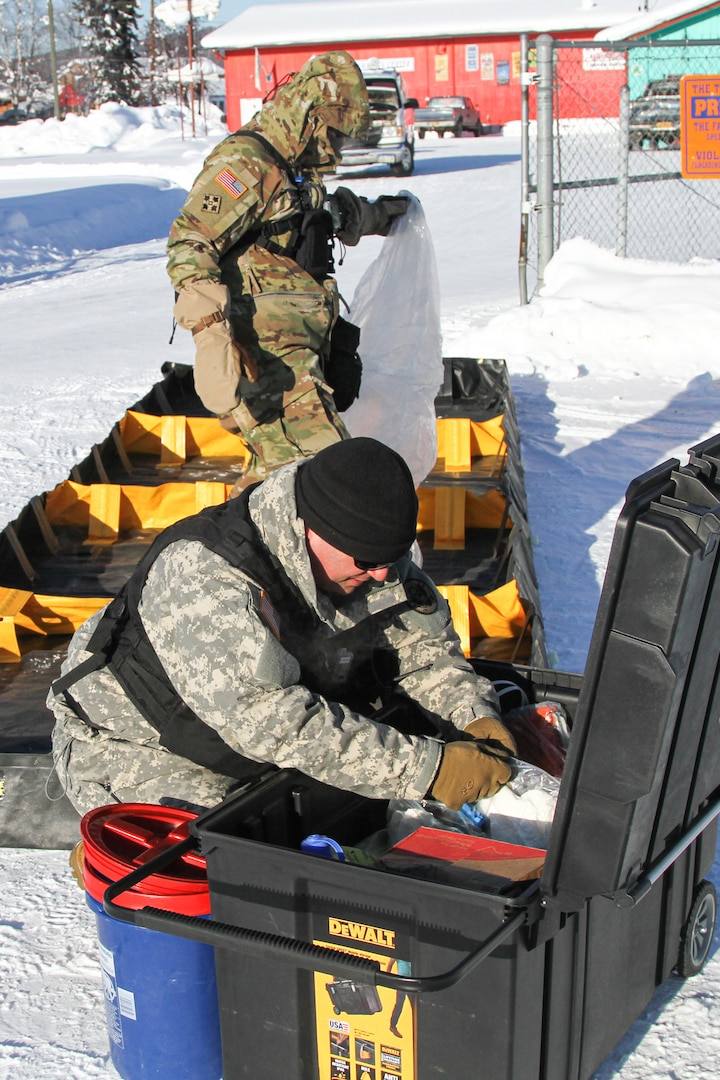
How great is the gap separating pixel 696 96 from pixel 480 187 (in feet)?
33.8

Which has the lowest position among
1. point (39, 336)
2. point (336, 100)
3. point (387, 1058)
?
point (387, 1058)

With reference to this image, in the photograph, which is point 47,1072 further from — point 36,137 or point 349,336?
point 36,137

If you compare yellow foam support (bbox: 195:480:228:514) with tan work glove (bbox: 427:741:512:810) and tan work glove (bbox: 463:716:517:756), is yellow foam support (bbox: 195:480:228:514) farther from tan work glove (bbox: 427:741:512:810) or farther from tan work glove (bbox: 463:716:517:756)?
tan work glove (bbox: 427:741:512:810)

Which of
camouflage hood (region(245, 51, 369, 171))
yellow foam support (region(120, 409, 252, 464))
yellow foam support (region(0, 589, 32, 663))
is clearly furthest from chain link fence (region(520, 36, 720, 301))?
yellow foam support (region(0, 589, 32, 663))

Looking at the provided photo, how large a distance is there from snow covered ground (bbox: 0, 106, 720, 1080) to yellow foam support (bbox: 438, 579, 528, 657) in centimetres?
22

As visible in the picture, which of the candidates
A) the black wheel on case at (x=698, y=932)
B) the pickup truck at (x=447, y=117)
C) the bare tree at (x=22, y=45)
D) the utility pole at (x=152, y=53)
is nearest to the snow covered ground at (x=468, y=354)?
the black wheel on case at (x=698, y=932)

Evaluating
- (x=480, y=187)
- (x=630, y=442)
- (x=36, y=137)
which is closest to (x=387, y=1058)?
(x=630, y=442)

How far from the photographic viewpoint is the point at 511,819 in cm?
237

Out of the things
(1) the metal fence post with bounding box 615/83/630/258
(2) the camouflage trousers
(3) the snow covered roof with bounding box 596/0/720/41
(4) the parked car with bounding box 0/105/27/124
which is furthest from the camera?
(4) the parked car with bounding box 0/105/27/124

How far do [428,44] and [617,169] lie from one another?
21.7 m

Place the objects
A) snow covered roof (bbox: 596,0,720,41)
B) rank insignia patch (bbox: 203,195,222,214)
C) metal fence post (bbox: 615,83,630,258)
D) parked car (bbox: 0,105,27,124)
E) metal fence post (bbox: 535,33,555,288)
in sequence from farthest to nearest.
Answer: parked car (bbox: 0,105,27,124)
snow covered roof (bbox: 596,0,720,41)
metal fence post (bbox: 615,83,630,258)
metal fence post (bbox: 535,33,555,288)
rank insignia patch (bbox: 203,195,222,214)

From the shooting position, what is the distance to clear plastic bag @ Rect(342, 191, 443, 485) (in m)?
5.12

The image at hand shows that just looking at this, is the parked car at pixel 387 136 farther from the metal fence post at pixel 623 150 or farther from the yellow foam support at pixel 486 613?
the yellow foam support at pixel 486 613

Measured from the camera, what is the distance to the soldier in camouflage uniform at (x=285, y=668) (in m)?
2.25
